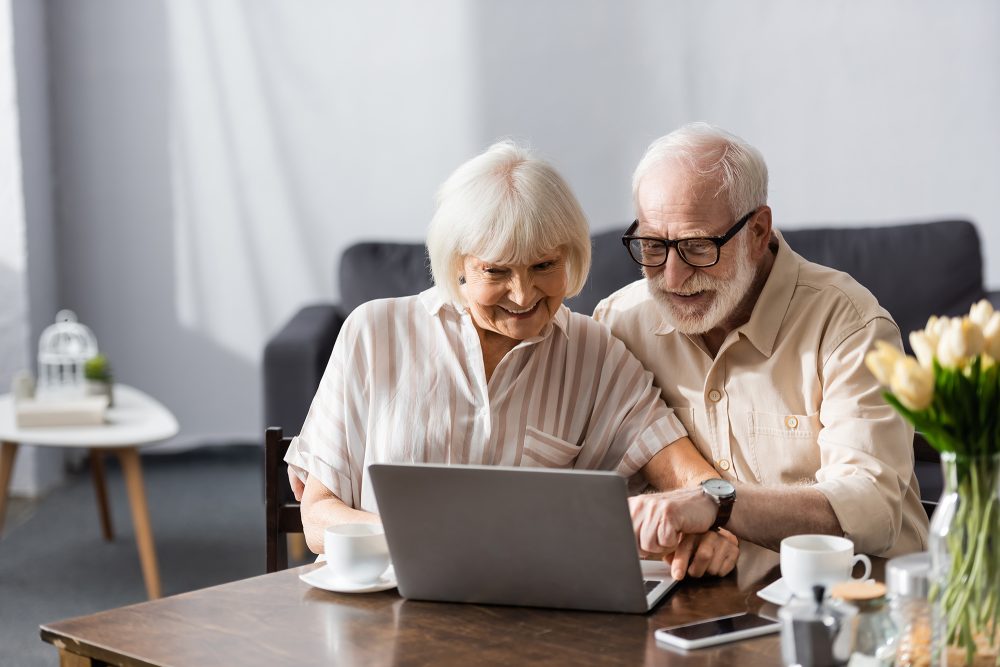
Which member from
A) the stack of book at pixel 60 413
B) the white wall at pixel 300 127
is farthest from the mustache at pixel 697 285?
the white wall at pixel 300 127

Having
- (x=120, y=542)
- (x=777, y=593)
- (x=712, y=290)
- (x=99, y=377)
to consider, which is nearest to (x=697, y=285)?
(x=712, y=290)

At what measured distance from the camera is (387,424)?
1.77 m

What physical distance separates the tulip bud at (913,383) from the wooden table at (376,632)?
0.30 m

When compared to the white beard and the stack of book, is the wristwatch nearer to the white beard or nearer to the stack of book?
the white beard

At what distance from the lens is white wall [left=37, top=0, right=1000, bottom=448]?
14.8 feet

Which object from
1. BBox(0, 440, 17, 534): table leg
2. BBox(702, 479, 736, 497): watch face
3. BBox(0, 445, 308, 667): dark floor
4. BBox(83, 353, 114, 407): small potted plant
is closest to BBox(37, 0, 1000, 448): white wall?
BBox(0, 445, 308, 667): dark floor

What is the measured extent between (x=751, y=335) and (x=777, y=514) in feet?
1.21

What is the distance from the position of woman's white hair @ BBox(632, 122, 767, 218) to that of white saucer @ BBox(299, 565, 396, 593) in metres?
0.79

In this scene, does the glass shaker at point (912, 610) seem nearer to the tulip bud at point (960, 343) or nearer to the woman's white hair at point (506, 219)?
the tulip bud at point (960, 343)

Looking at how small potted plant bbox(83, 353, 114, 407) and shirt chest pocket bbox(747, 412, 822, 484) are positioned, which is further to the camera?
small potted plant bbox(83, 353, 114, 407)

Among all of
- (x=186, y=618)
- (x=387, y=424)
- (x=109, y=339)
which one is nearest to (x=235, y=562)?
(x=109, y=339)

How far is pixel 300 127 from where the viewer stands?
4637mm

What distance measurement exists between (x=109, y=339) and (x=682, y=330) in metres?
3.38

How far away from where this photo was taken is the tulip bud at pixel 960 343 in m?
1.01
